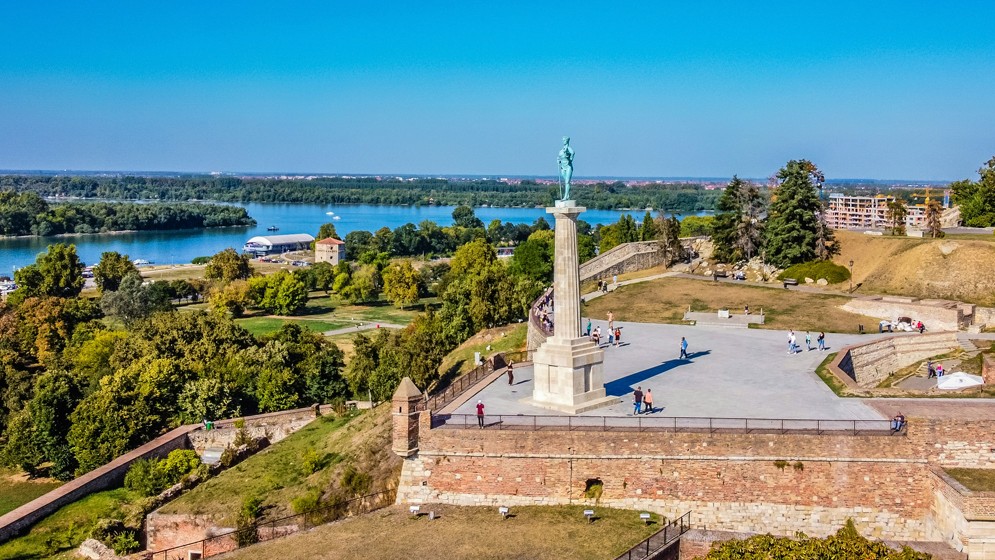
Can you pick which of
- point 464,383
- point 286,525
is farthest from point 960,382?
point 286,525

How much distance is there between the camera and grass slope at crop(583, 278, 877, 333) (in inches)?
1340

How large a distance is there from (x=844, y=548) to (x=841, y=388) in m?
9.63

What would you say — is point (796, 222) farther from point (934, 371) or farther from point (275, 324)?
point (275, 324)

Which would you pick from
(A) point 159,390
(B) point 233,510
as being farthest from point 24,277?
(B) point 233,510

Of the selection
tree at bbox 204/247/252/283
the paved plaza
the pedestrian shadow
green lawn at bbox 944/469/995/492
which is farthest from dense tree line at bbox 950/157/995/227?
tree at bbox 204/247/252/283

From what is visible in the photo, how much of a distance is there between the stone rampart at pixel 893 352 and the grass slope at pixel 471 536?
1250cm

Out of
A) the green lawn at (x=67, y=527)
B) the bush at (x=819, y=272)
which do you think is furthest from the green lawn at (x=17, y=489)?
the bush at (x=819, y=272)

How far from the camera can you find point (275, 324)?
63.5 m

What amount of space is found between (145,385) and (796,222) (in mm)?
31371

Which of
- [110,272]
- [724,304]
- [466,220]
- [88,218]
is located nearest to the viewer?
[724,304]

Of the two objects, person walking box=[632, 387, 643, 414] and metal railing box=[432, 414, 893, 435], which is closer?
metal railing box=[432, 414, 893, 435]

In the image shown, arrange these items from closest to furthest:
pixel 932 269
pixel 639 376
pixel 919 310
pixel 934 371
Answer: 1. pixel 639 376
2. pixel 934 371
3. pixel 919 310
4. pixel 932 269

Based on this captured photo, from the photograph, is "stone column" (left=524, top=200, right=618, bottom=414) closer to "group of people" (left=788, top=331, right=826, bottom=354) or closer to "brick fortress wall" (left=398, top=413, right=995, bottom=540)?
"brick fortress wall" (left=398, top=413, right=995, bottom=540)

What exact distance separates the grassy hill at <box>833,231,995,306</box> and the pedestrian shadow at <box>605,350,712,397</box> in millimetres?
13986
